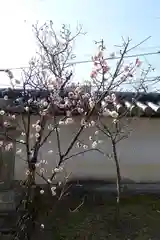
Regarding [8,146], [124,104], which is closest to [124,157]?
[124,104]

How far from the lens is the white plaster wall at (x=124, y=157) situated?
8125 millimetres

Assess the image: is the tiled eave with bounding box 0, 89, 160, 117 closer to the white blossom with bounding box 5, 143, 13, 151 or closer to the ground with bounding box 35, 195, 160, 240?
the white blossom with bounding box 5, 143, 13, 151

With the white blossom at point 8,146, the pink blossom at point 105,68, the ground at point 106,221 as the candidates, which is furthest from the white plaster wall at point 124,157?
the pink blossom at point 105,68

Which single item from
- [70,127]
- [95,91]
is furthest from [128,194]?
[95,91]

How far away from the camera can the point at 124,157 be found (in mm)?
8344

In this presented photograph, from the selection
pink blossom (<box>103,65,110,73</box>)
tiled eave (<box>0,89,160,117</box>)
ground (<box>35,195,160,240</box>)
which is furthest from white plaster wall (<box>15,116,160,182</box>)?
pink blossom (<box>103,65,110,73</box>)

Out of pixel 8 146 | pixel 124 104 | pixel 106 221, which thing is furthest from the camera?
pixel 124 104

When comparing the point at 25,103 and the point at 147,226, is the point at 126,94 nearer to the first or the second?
the point at 25,103

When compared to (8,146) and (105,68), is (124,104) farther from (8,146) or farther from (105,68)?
(8,146)

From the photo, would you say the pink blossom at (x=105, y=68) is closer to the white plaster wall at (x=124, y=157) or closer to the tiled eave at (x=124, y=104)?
the tiled eave at (x=124, y=104)

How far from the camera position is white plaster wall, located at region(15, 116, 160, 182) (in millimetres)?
8125

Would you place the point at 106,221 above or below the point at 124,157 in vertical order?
below

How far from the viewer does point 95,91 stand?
20.4ft

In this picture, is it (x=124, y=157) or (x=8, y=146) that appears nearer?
(x=8, y=146)
